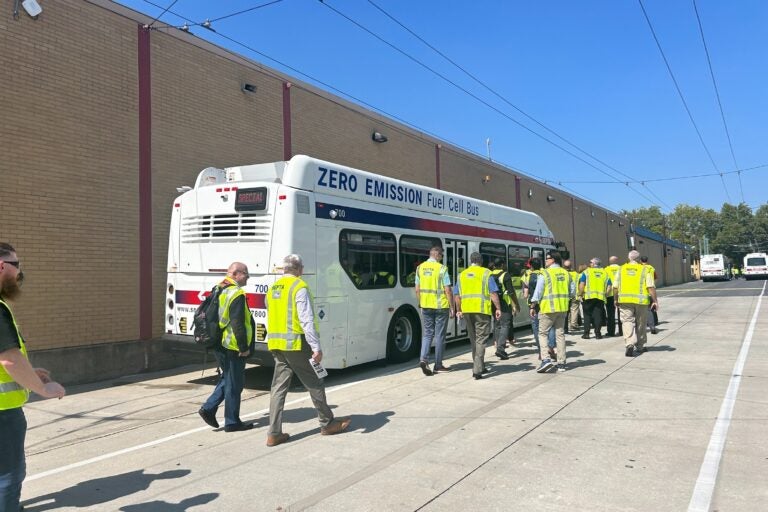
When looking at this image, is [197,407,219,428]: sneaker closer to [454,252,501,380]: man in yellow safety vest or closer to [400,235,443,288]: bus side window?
[454,252,501,380]: man in yellow safety vest

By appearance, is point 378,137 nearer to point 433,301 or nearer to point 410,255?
point 410,255

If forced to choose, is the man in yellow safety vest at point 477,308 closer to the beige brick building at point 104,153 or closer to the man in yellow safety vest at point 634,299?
the man in yellow safety vest at point 634,299

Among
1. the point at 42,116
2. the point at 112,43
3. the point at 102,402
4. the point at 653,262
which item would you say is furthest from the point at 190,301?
the point at 653,262

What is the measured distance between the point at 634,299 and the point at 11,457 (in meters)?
9.55

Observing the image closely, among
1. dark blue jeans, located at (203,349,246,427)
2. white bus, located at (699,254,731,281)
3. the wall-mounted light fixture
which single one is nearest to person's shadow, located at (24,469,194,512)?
dark blue jeans, located at (203,349,246,427)

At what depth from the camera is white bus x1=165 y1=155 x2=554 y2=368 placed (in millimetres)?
7543

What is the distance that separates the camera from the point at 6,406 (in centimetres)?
289

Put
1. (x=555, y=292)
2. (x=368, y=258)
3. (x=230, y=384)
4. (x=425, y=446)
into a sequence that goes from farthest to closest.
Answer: (x=368, y=258) → (x=555, y=292) → (x=230, y=384) → (x=425, y=446)

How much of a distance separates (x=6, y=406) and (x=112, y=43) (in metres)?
8.60

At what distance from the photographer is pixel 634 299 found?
9938 mm

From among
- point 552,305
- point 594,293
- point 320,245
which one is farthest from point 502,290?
point 320,245

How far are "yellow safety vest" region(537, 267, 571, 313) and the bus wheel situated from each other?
2467 millimetres

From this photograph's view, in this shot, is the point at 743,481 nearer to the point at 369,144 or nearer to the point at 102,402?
the point at 102,402

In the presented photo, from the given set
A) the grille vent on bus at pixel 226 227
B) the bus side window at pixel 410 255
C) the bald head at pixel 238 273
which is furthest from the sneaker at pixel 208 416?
the bus side window at pixel 410 255
